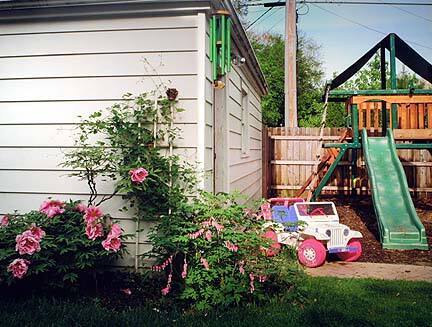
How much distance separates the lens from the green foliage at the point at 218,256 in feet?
11.5

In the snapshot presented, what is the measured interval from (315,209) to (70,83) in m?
3.27

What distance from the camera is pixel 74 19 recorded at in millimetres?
4434

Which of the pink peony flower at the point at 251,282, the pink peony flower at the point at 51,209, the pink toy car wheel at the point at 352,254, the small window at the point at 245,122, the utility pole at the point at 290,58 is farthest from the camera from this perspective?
the utility pole at the point at 290,58

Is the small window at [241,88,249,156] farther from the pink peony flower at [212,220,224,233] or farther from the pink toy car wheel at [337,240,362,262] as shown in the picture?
the pink peony flower at [212,220,224,233]

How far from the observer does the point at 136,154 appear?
4066 mm

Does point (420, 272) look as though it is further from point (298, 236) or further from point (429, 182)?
point (429, 182)

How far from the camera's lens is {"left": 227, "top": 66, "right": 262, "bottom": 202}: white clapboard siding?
588cm

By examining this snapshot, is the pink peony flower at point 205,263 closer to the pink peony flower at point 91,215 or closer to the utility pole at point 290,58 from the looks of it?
the pink peony flower at point 91,215

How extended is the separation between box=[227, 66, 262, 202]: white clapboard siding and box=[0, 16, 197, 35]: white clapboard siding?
146 centimetres

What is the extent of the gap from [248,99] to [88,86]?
402 centimetres

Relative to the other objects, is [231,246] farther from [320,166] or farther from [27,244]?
[320,166]

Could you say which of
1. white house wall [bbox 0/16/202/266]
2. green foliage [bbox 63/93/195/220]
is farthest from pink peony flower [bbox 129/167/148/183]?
white house wall [bbox 0/16/202/266]

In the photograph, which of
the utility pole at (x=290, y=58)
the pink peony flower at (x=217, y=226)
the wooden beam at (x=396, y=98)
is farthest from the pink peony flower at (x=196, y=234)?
the utility pole at (x=290, y=58)

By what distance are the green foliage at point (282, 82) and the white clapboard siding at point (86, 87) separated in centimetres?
1214
